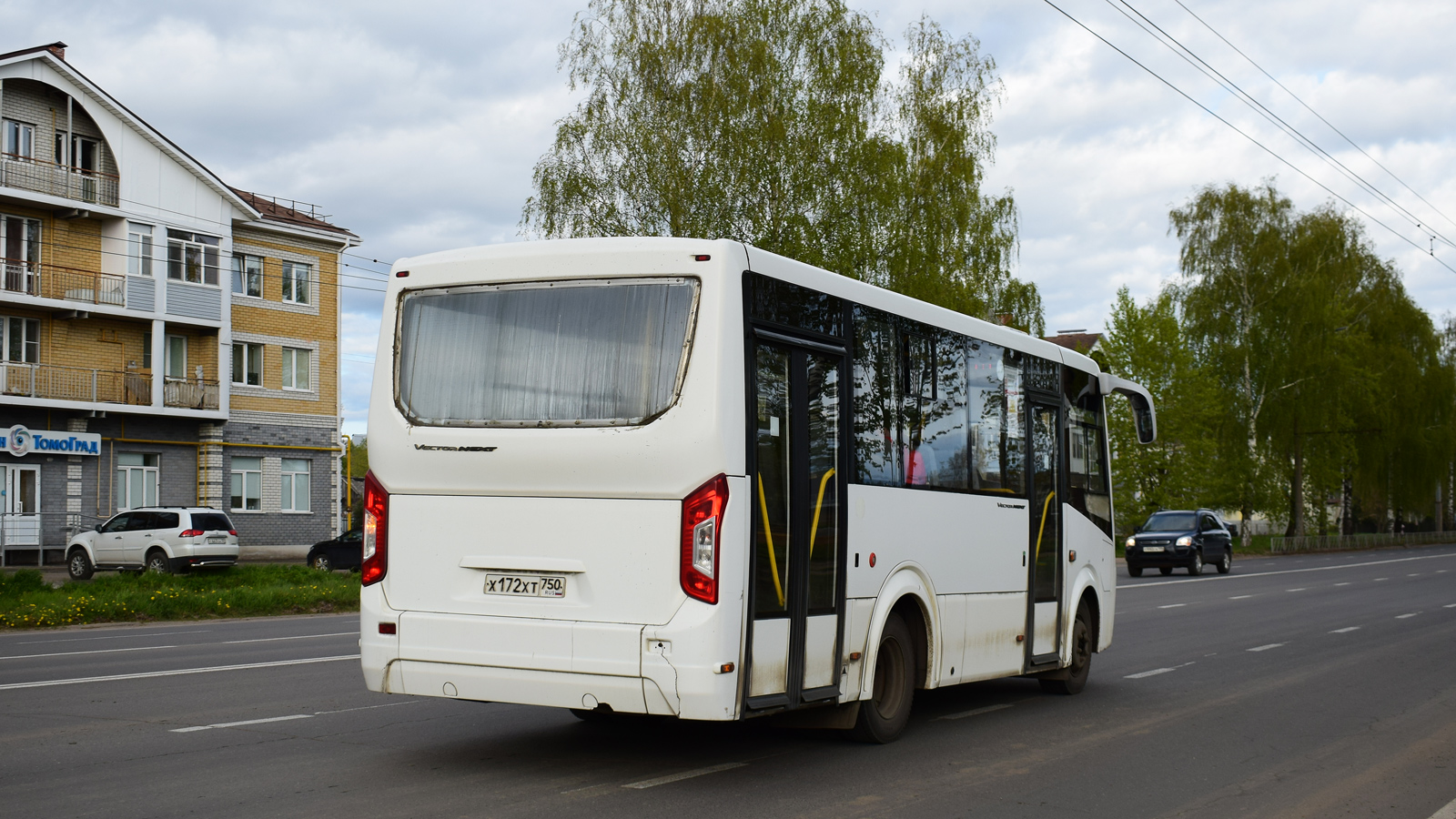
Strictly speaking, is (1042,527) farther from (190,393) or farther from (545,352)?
(190,393)

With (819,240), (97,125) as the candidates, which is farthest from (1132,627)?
(97,125)

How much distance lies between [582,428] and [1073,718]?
4.92 meters

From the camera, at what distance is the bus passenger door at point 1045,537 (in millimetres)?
10523

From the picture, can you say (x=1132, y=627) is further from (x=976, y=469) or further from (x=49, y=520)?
(x=49, y=520)

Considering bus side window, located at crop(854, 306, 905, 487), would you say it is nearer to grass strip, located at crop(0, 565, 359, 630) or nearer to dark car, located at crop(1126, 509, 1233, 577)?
grass strip, located at crop(0, 565, 359, 630)

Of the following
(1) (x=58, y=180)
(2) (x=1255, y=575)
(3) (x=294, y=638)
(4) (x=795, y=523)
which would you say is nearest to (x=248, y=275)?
(1) (x=58, y=180)

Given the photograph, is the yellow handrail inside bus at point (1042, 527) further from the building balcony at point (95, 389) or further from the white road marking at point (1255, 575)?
the building balcony at point (95, 389)

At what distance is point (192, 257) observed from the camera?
137 feet

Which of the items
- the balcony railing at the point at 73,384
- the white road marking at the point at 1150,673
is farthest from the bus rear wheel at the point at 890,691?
the balcony railing at the point at 73,384

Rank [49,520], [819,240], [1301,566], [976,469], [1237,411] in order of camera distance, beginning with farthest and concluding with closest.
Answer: [1237,411], [1301,566], [49,520], [819,240], [976,469]

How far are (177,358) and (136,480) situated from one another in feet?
12.8

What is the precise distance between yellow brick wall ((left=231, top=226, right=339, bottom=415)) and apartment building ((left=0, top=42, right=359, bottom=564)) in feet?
0.21

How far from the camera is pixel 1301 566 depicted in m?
42.6

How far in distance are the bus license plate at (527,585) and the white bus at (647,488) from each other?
0.01 meters
